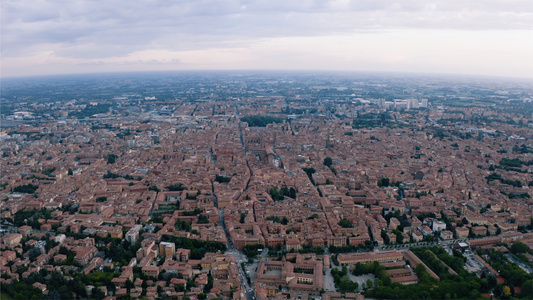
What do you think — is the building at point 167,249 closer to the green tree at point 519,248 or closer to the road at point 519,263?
the road at point 519,263

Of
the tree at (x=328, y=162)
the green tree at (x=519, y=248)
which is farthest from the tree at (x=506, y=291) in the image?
the tree at (x=328, y=162)

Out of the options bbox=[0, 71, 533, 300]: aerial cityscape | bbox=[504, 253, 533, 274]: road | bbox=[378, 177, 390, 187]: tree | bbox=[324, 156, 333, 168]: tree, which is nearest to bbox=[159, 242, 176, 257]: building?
bbox=[0, 71, 533, 300]: aerial cityscape

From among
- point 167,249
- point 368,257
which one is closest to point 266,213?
point 167,249

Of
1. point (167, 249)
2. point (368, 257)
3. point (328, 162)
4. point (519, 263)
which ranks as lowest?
point (519, 263)

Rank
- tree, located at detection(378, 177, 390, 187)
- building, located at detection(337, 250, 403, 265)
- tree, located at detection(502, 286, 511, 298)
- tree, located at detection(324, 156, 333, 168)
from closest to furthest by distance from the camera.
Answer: tree, located at detection(502, 286, 511, 298) → building, located at detection(337, 250, 403, 265) → tree, located at detection(378, 177, 390, 187) → tree, located at detection(324, 156, 333, 168)

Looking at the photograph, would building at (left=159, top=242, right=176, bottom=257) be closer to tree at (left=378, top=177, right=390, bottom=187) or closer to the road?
the road

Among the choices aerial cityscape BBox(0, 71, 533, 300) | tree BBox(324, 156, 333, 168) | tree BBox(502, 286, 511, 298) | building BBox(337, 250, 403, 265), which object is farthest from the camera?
tree BBox(324, 156, 333, 168)

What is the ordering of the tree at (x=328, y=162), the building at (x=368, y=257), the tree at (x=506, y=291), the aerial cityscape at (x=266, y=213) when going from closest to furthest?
the tree at (x=506, y=291), the aerial cityscape at (x=266, y=213), the building at (x=368, y=257), the tree at (x=328, y=162)

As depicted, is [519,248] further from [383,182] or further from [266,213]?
[266,213]

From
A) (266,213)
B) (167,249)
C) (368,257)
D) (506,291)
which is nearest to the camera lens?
(506,291)
